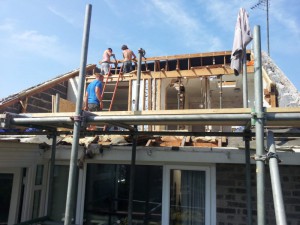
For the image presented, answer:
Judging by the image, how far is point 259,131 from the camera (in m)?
3.14

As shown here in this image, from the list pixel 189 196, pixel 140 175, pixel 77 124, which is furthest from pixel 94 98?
pixel 77 124

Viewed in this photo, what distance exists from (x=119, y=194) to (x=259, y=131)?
4608 millimetres

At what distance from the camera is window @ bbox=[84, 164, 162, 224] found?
6.51 m

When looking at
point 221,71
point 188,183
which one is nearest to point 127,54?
point 221,71

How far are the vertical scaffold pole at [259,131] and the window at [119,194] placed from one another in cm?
370

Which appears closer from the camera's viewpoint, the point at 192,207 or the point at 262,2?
the point at 192,207

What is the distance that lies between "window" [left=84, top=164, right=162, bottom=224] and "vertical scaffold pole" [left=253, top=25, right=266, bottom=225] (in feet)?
12.1

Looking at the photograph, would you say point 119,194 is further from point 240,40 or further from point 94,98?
point 240,40

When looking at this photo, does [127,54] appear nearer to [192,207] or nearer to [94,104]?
[94,104]

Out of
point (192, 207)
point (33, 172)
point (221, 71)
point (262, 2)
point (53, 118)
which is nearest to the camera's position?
point (53, 118)

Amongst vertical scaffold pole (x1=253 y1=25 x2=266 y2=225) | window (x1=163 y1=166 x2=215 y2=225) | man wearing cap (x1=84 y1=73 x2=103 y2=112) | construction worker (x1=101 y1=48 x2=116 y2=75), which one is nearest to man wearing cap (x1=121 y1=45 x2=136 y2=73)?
construction worker (x1=101 y1=48 x2=116 y2=75)

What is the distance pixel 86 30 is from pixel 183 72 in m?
6.64

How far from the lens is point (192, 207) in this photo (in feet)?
20.3

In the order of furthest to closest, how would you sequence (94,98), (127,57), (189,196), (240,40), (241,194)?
(127,57) → (94,98) → (189,196) → (241,194) → (240,40)
